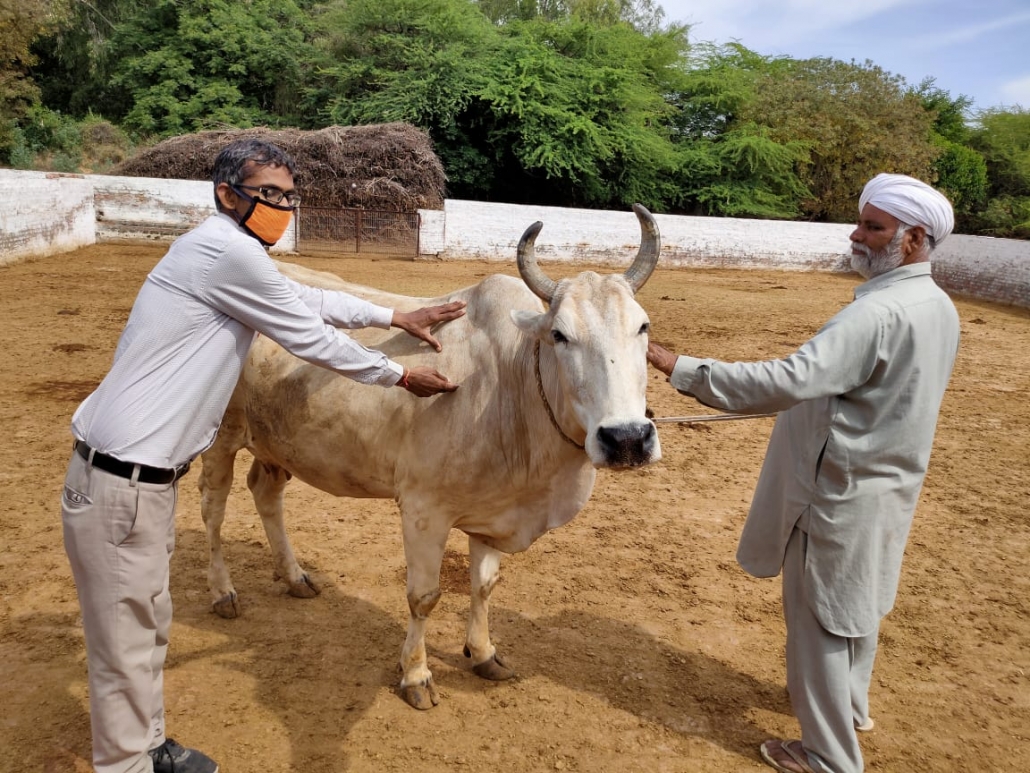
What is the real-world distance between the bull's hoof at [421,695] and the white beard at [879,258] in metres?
2.80

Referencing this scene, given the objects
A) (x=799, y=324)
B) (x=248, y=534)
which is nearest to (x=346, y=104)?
(x=799, y=324)

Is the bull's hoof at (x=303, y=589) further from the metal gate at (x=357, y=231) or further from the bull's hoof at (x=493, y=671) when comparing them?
the metal gate at (x=357, y=231)

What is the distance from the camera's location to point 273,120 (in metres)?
31.5

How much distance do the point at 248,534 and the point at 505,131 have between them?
24573 millimetres

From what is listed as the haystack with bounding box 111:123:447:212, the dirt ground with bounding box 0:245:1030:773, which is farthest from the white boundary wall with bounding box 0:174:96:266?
the dirt ground with bounding box 0:245:1030:773

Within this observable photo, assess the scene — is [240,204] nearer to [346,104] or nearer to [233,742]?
[233,742]

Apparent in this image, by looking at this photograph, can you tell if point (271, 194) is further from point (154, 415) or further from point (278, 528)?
point (278, 528)

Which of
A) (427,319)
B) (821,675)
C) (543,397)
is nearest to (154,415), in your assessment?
(427,319)

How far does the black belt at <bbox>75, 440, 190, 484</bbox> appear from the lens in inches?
104

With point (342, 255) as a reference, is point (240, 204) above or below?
above

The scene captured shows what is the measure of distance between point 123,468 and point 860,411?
2811 millimetres

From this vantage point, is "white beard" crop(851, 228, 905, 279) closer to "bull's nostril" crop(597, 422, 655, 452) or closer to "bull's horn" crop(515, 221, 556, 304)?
"bull's nostril" crop(597, 422, 655, 452)

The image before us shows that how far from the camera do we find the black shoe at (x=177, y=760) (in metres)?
3.18

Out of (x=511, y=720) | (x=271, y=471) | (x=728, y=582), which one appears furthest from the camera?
(x=728, y=582)
